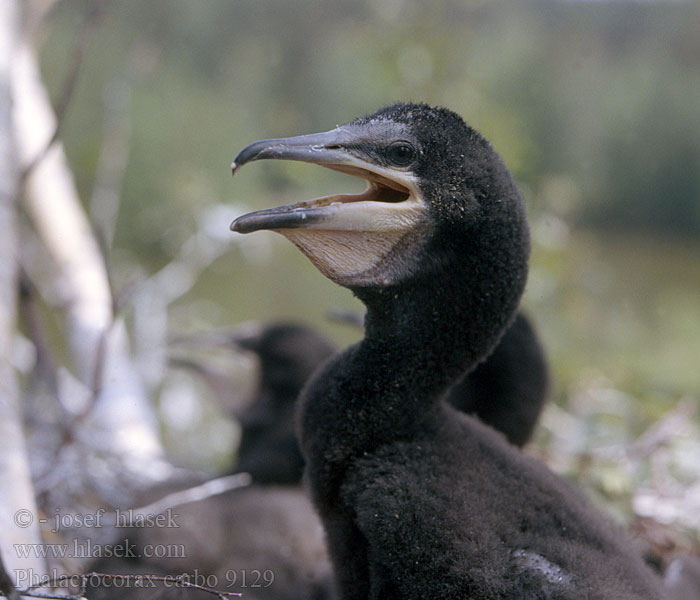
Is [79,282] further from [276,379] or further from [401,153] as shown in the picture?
[401,153]

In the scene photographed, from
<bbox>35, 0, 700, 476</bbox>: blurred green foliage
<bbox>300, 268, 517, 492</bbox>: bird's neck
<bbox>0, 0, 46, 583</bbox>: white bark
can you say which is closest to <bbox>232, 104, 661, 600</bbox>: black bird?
<bbox>300, 268, 517, 492</bbox>: bird's neck

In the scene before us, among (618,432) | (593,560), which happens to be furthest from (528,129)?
(593,560)

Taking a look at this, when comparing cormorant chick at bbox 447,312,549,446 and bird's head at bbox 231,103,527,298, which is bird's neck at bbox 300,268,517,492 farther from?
cormorant chick at bbox 447,312,549,446

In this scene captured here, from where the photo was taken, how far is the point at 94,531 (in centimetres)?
241

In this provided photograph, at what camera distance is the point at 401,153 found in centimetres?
121

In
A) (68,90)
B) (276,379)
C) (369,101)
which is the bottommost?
(276,379)

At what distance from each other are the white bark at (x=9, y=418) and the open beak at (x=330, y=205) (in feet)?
2.13

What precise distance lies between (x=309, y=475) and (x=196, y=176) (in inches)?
189

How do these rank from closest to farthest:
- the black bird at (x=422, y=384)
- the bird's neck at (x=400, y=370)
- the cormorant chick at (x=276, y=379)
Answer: the black bird at (x=422, y=384) < the bird's neck at (x=400, y=370) < the cormorant chick at (x=276, y=379)

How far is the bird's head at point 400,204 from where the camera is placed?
1.21m

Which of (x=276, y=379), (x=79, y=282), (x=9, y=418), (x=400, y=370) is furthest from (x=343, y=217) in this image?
(x=79, y=282)

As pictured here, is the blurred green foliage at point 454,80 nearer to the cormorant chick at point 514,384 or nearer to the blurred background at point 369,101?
the blurred background at point 369,101

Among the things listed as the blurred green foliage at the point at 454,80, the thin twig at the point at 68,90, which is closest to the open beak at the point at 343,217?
the thin twig at the point at 68,90

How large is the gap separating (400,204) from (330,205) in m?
0.12
